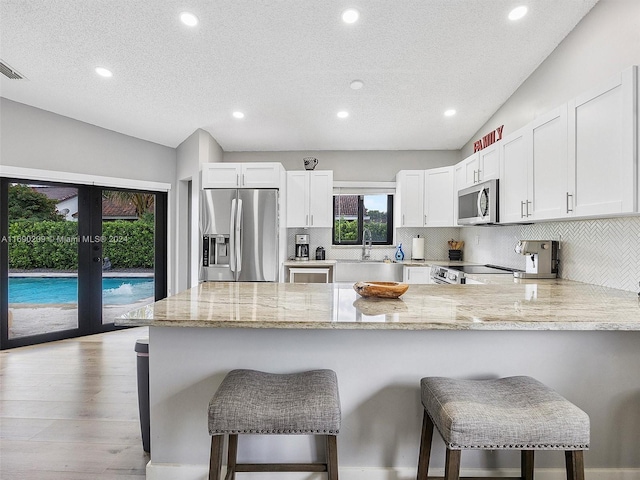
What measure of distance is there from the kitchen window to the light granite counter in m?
3.26

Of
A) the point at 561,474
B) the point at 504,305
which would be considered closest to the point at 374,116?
the point at 504,305

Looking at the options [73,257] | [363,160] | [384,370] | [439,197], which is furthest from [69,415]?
[363,160]

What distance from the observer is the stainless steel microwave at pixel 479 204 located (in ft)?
10.2

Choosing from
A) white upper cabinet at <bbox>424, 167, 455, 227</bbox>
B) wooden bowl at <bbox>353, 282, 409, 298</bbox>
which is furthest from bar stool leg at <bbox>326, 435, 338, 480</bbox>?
white upper cabinet at <bbox>424, 167, 455, 227</bbox>

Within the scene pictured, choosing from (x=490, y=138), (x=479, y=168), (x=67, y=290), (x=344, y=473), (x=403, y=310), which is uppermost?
(x=490, y=138)

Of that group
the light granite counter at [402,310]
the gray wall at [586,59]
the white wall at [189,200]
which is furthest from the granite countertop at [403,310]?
the white wall at [189,200]

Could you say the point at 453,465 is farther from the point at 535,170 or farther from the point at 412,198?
the point at 412,198

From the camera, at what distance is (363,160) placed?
17.4ft

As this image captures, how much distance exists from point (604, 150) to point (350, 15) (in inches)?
69.3

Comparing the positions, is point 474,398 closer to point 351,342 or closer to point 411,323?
point 411,323

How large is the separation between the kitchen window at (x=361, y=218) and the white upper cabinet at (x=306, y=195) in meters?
0.62

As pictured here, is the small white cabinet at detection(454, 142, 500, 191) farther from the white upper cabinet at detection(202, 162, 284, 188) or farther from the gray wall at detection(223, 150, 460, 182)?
the white upper cabinet at detection(202, 162, 284, 188)

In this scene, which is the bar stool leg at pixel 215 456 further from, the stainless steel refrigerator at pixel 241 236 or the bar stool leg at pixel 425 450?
the stainless steel refrigerator at pixel 241 236

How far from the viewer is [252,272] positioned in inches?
168
